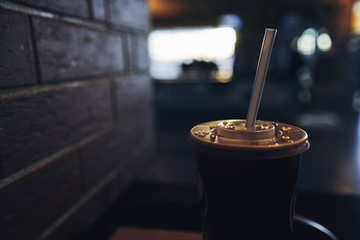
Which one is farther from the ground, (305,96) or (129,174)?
(129,174)

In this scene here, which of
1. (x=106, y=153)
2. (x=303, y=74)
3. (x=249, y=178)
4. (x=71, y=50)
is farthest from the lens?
(x=303, y=74)

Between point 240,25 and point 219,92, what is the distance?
3694 millimetres

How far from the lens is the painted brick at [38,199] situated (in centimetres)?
61

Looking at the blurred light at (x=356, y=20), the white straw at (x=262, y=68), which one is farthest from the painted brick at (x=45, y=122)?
the blurred light at (x=356, y=20)

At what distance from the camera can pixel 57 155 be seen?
772 mm

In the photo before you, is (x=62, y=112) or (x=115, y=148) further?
(x=115, y=148)

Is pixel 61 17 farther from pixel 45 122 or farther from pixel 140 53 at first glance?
pixel 140 53

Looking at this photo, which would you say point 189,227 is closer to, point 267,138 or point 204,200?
point 204,200

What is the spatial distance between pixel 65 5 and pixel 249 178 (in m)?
0.71

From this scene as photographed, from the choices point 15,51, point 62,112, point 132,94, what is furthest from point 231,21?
point 15,51

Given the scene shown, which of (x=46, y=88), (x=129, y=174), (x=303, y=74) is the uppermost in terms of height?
(x=46, y=88)

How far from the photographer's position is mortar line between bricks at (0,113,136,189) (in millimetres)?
611

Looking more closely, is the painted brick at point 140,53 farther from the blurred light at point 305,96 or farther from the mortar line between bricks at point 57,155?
the blurred light at point 305,96

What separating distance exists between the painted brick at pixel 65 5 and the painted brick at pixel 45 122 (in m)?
0.22
